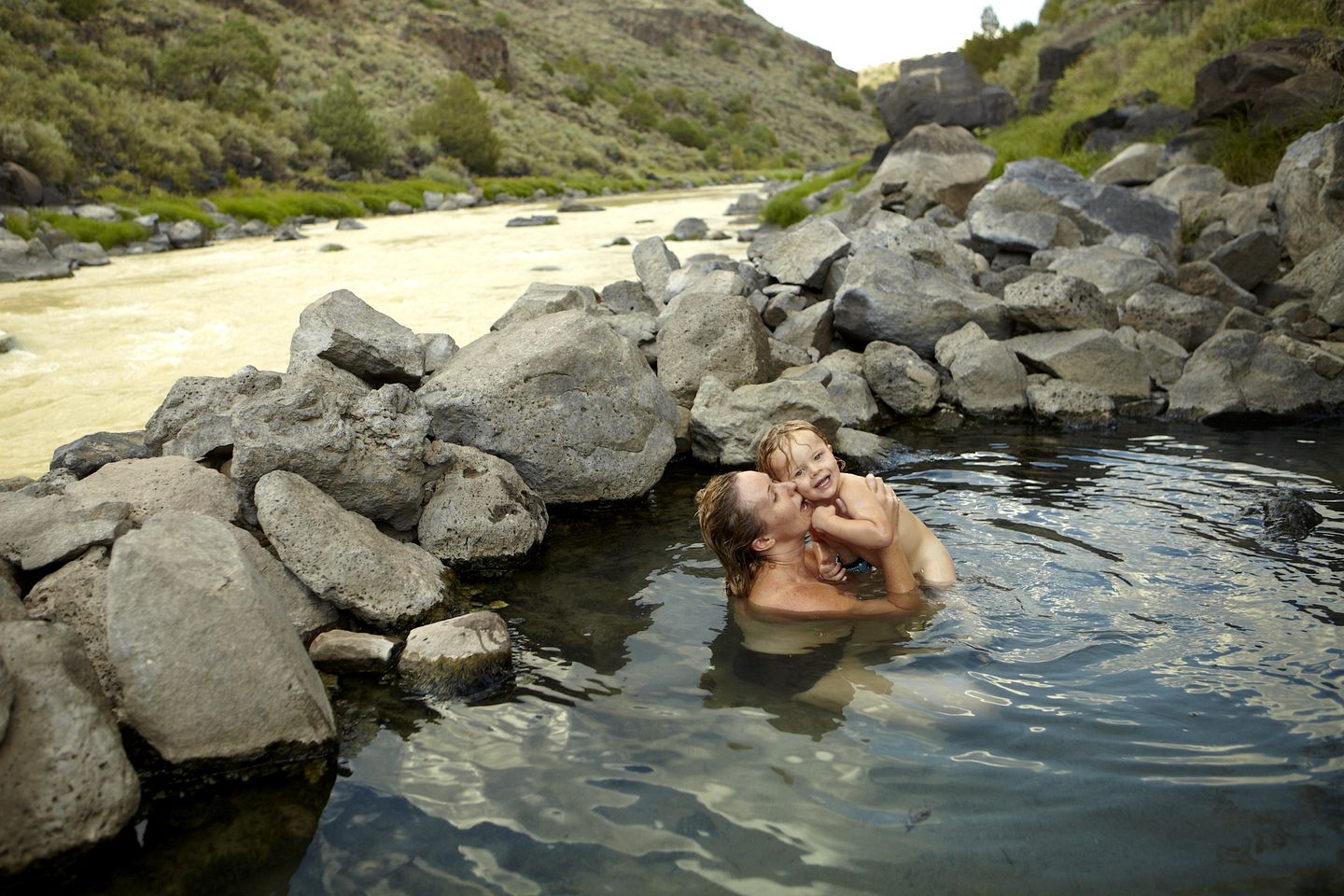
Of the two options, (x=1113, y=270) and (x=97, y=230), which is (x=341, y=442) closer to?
(x=1113, y=270)

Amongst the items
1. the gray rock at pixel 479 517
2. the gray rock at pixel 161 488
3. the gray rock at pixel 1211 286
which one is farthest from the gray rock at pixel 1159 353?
the gray rock at pixel 161 488

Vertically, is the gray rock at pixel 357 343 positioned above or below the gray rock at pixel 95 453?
above

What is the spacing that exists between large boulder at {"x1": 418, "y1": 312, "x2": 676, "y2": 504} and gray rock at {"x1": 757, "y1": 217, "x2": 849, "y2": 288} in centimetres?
425

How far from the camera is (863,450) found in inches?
298

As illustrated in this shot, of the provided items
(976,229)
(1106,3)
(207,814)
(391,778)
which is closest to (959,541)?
(391,778)

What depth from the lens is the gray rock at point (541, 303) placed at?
8.46 metres

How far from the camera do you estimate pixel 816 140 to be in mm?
76938

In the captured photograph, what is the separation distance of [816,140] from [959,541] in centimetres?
7593

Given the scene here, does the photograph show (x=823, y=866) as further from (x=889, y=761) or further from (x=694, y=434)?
(x=694, y=434)

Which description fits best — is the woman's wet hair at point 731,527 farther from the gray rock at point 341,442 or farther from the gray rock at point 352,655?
the gray rock at point 341,442

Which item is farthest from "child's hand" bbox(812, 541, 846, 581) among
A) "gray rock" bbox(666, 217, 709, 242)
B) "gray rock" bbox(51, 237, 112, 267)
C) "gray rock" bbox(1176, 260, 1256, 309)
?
"gray rock" bbox(51, 237, 112, 267)

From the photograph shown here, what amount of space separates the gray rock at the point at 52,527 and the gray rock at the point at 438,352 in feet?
10.8

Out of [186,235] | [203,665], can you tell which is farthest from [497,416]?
[186,235]

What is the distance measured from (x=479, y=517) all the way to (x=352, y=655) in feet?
5.03
